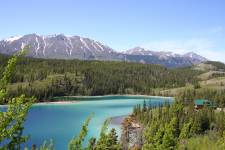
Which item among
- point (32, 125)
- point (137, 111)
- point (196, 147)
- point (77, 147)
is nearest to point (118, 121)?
point (137, 111)

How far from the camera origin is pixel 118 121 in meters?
145

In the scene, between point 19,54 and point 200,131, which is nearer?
point 19,54

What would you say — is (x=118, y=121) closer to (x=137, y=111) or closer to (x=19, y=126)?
(x=137, y=111)

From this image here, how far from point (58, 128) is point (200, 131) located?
51717 mm

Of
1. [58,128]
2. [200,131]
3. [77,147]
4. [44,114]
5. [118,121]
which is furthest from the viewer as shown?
[44,114]

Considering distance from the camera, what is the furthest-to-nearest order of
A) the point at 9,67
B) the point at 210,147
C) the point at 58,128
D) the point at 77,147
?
the point at 58,128 < the point at 210,147 < the point at 77,147 < the point at 9,67

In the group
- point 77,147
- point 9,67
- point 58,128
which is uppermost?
point 9,67

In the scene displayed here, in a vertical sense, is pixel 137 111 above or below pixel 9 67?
below

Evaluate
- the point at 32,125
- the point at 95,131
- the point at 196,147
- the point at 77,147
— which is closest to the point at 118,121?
the point at 95,131

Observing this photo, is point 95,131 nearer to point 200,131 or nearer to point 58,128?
point 58,128

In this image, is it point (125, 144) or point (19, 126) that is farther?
point (125, 144)

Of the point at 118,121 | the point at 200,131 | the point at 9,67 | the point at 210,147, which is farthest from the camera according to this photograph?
the point at 118,121

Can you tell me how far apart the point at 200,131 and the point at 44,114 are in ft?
287

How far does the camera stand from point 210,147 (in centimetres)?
8856
